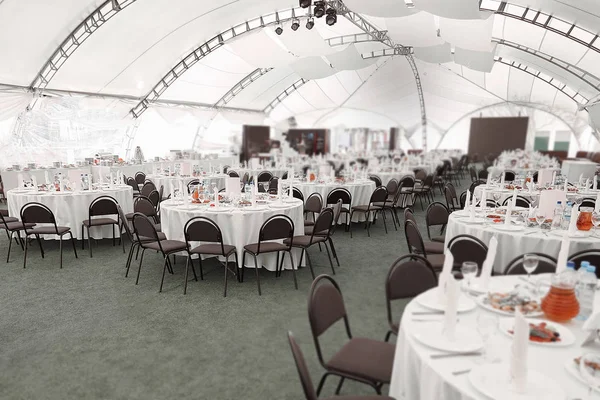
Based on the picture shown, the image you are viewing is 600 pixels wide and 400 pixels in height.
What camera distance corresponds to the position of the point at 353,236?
305 inches

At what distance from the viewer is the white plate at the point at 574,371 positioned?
1.64 m

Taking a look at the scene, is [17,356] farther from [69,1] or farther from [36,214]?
[69,1]

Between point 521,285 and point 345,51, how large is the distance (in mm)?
12020

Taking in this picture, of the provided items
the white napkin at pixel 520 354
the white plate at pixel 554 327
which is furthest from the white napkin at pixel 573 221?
the white napkin at pixel 520 354

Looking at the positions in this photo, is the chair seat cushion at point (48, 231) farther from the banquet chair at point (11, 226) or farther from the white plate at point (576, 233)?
the white plate at point (576, 233)

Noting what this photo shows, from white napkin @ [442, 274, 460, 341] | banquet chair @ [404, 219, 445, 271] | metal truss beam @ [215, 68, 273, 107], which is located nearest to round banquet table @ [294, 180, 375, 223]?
banquet chair @ [404, 219, 445, 271]

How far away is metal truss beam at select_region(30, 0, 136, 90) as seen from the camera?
1217 centimetres

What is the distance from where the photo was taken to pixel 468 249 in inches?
152

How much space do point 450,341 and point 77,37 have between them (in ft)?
49.8

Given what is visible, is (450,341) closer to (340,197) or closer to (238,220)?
(238,220)

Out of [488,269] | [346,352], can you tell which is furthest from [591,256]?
Result: [346,352]

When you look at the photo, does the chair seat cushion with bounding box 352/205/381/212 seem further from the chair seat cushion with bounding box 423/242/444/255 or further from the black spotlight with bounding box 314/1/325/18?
the black spotlight with bounding box 314/1/325/18

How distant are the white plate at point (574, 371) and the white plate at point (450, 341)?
354 mm

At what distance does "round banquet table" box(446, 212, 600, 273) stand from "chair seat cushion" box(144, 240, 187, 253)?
3.58 metres
